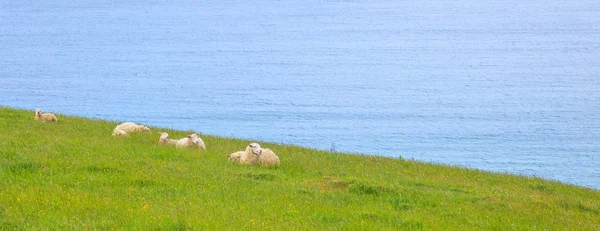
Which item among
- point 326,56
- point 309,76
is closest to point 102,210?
point 309,76

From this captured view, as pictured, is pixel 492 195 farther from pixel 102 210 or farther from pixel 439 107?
pixel 439 107

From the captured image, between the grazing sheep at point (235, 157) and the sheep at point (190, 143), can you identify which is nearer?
the grazing sheep at point (235, 157)

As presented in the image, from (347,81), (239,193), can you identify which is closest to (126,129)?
(239,193)

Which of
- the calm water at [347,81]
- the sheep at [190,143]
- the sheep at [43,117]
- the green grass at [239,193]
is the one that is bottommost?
the calm water at [347,81]

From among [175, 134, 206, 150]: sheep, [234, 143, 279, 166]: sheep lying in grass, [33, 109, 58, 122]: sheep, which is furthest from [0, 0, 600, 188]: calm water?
[234, 143, 279, 166]: sheep lying in grass

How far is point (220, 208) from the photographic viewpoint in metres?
13.2

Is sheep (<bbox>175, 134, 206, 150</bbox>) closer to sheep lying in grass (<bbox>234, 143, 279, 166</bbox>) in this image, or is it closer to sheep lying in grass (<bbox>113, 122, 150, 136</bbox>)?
sheep lying in grass (<bbox>113, 122, 150, 136</bbox>)

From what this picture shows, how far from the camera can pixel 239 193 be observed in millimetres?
14719

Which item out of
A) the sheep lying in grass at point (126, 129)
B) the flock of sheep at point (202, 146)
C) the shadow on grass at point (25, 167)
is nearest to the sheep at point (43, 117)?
the flock of sheep at point (202, 146)

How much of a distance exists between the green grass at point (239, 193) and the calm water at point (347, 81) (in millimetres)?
28892

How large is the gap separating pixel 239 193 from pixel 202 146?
6.33m

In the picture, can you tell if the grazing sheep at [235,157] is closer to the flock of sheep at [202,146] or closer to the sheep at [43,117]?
the flock of sheep at [202,146]

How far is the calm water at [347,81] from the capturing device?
5875cm

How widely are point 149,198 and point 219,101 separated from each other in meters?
62.2
